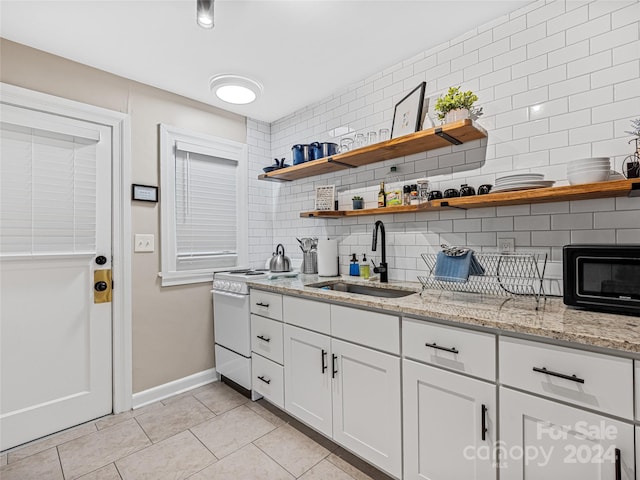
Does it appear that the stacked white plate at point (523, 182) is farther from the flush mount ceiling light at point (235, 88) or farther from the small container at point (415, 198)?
the flush mount ceiling light at point (235, 88)

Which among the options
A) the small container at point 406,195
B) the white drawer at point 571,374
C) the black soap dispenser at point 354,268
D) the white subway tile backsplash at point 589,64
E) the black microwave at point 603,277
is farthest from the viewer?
the black soap dispenser at point 354,268

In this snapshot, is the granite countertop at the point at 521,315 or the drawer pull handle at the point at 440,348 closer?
the granite countertop at the point at 521,315

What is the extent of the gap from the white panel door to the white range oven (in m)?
0.80

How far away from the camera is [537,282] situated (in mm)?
1707

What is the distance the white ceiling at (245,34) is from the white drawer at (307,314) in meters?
1.65

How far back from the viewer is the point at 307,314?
6.42 ft

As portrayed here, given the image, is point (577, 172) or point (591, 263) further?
point (577, 172)

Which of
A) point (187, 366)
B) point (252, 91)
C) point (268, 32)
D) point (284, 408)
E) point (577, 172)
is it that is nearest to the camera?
point (577, 172)

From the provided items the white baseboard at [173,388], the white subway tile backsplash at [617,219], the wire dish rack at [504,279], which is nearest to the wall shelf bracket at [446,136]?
the wire dish rack at [504,279]

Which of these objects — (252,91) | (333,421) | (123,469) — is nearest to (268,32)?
(252,91)

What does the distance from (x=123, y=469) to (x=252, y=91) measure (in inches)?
98.9

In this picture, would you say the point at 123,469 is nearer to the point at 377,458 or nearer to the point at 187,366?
the point at 187,366

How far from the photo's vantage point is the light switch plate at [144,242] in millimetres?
2443

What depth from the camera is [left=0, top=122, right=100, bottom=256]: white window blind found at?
1947 mm
